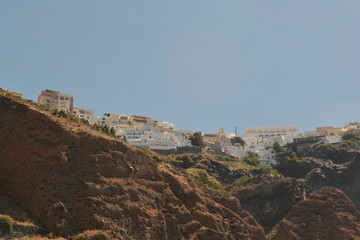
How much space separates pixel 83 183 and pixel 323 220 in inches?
1290

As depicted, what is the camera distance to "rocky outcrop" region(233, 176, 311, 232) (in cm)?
6128

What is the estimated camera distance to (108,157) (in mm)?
27625

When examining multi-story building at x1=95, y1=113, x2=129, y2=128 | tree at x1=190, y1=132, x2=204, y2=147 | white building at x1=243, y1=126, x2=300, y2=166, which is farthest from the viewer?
white building at x1=243, y1=126, x2=300, y2=166

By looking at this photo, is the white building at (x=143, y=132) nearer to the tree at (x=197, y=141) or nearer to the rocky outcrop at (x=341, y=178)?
the tree at (x=197, y=141)

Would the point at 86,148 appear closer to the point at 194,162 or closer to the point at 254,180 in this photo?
the point at 254,180

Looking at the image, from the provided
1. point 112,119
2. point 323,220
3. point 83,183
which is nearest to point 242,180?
point 323,220

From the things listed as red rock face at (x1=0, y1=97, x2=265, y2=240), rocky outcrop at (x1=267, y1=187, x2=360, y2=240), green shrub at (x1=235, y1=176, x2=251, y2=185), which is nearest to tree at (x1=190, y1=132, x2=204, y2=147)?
green shrub at (x1=235, y1=176, x2=251, y2=185)

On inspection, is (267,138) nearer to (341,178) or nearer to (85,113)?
(341,178)

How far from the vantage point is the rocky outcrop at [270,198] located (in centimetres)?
6128

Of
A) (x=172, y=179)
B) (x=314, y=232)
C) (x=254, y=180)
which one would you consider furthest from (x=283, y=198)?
(x=172, y=179)

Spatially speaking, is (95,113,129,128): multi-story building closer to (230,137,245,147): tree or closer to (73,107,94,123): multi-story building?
(73,107,94,123): multi-story building

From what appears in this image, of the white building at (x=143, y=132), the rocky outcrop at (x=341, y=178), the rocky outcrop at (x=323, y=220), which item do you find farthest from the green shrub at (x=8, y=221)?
the white building at (x=143, y=132)

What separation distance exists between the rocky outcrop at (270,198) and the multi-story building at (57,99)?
4669cm

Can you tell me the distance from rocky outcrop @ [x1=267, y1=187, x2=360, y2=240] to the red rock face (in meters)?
19.9
